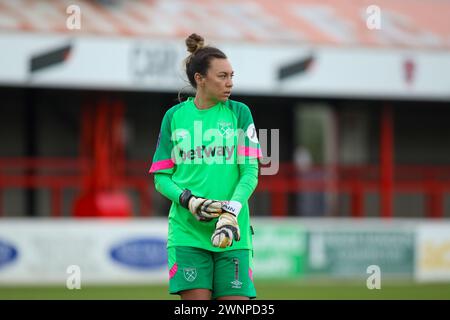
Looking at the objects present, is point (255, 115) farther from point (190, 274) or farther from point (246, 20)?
point (190, 274)

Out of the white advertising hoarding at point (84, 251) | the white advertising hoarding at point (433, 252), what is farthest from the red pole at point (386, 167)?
the white advertising hoarding at point (84, 251)

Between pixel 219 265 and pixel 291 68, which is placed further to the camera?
pixel 291 68

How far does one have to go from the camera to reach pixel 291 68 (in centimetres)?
1998

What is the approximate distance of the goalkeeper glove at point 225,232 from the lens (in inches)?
235

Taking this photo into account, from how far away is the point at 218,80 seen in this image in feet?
20.5

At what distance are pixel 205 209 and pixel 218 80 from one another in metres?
0.73

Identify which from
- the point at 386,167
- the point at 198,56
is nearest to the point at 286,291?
the point at 386,167

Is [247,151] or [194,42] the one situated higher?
[194,42]

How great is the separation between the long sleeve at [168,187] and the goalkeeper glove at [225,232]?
12.4 inches

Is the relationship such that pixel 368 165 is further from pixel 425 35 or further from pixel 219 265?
pixel 219 265

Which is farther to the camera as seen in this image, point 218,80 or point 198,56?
point 198,56

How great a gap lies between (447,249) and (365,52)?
3.83 metres
